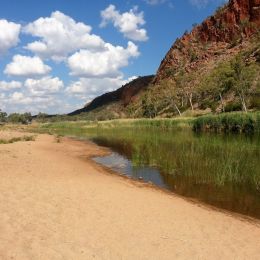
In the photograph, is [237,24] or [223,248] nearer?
[223,248]

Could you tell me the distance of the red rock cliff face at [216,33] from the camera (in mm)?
123594

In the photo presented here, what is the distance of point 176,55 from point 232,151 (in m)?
130

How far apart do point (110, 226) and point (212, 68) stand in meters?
112

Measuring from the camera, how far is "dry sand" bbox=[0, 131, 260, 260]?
7.43 m

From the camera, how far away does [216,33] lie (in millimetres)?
135250

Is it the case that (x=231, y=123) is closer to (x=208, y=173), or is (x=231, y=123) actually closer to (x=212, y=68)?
(x=208, y=173)

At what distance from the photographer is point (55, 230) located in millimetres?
8289

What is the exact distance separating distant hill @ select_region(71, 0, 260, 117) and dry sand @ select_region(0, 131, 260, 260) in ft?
187

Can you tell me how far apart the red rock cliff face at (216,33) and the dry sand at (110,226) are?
117m

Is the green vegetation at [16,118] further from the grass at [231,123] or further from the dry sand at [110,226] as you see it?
the dry sand at [110,226]

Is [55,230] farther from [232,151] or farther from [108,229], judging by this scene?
[232,151]

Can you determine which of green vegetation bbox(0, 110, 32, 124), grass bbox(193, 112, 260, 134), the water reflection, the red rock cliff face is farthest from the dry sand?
green vegetation bbox(0, 110, 32, 124)

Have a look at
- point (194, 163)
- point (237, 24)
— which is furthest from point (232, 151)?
point (237, 24)

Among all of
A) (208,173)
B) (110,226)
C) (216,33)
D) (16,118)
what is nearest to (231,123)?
(208,173)
